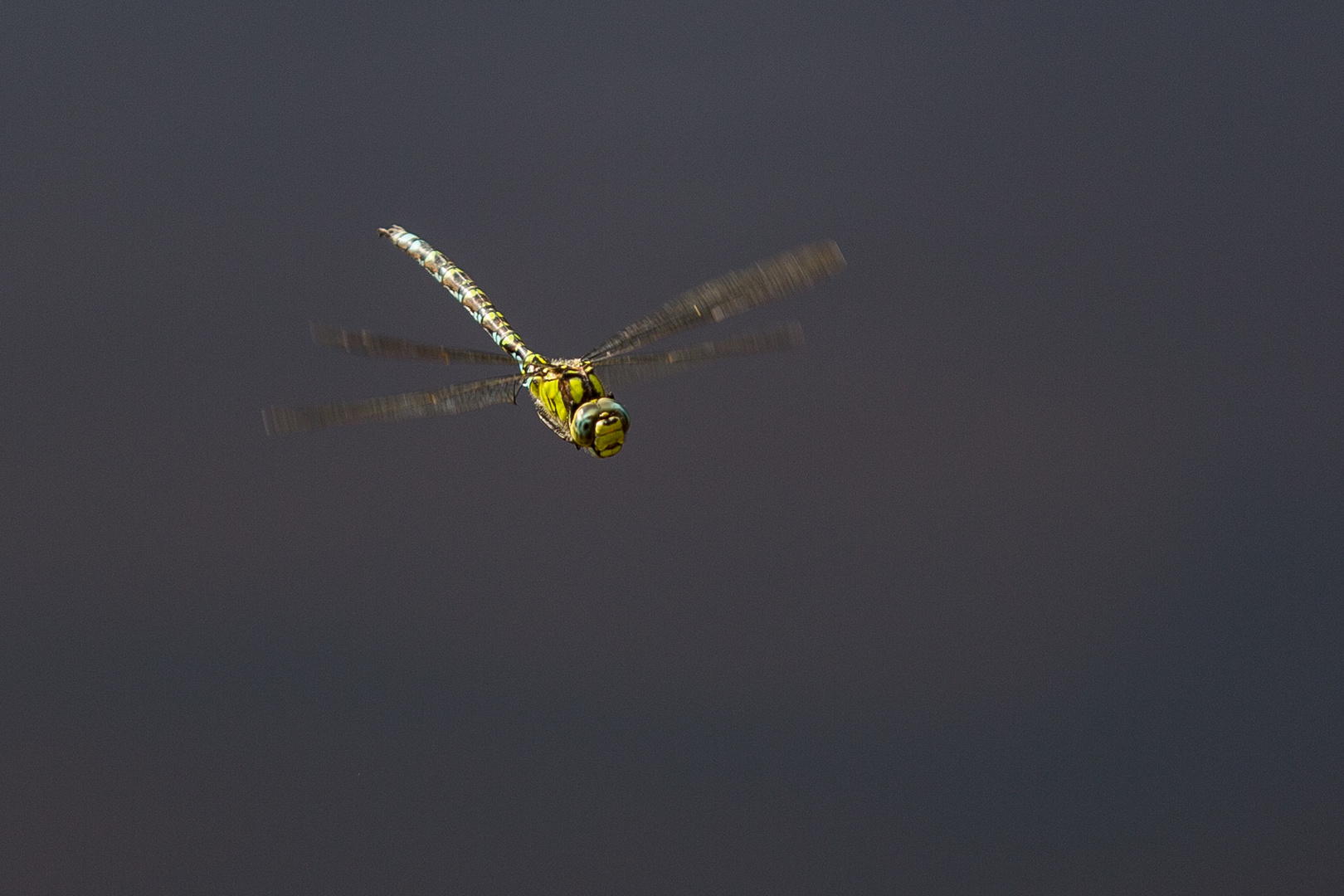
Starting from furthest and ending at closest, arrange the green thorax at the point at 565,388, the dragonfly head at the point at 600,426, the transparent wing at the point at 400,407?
1. the green thorax at the point at 565,388
2. the dragonfly head at the point at 600,426
3. the transparent wing at the point at 400,407

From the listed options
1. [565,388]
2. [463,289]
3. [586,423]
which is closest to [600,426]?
[586,423]

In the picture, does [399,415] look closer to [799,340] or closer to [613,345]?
[613,345]

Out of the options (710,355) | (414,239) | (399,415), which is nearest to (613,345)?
(710,355)

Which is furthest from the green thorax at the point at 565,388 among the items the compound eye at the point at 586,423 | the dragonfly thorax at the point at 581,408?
the compound eye at the point at 586,423

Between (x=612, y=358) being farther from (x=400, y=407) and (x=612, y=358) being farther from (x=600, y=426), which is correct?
(x=400, y=407)

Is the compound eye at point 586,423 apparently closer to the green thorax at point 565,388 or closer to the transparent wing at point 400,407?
the green thorax at point 565,388

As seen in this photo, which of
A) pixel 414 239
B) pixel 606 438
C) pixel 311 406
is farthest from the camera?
pixel 414 239

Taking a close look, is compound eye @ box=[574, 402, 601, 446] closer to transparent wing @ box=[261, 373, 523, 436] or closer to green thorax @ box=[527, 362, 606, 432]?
green thorax @ box=[527, 362, 606, 432]
